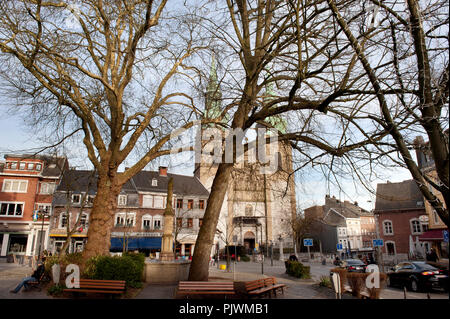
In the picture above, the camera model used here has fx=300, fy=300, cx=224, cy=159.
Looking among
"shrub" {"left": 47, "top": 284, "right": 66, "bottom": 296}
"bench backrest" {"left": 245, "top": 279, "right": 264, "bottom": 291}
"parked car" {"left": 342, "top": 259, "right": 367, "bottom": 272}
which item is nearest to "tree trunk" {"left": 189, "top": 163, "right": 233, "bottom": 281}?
"bench backrest" {"left": 245, "top": 279, "right": 264, "bottom": 291}

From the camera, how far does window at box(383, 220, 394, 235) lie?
37.5m

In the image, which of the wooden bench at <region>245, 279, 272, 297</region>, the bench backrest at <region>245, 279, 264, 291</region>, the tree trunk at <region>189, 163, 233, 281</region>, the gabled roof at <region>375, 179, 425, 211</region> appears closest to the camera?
the wooden bench at <region>245, 279, 272, 297</region>

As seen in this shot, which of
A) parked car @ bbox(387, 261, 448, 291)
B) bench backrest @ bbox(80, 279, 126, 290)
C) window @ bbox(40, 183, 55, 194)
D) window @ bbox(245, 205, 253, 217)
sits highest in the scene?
window @ bbox(40, 183, 55, 194)

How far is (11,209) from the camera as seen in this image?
109 ft

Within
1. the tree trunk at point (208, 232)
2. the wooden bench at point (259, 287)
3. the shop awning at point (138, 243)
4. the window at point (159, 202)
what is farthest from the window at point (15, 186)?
the wooden bench at point (259, 287)

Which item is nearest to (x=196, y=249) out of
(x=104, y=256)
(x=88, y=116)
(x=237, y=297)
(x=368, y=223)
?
(x=237, y=297)

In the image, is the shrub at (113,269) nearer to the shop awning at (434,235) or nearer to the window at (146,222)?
the shop awning at (434,235)

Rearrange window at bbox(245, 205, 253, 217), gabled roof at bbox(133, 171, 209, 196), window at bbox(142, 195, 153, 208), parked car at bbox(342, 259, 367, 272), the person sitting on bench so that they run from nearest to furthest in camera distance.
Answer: the person sitting on bench < parked car at bbox(342, 259, 367, 272) < window at bbox(142, 195, 153, 208) < gabled roof at bbox(133, 171, 209, 196) < window at bbox(245, 205, 253, 217)

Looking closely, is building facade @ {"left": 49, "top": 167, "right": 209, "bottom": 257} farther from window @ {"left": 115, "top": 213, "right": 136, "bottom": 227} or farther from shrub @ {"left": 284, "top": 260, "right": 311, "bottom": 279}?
shrub @ {"left": 284, "top": 260, "right": 311, "bottom": 279}

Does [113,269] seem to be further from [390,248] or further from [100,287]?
[390,248]

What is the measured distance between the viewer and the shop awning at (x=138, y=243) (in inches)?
1328

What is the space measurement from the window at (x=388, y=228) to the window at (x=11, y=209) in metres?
43.3

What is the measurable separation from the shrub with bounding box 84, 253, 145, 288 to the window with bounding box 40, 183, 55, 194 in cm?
2925

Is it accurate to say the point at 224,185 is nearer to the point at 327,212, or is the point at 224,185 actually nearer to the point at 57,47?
the point at 57,47
